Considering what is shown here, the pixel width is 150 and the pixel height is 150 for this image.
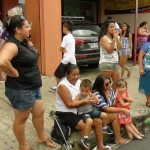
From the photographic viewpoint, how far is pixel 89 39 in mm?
8977

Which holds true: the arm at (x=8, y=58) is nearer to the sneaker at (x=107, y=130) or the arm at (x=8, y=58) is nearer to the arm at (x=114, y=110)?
the arm at (x=114, y=110)

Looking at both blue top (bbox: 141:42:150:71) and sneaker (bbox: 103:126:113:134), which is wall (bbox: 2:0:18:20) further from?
sneaker (bbox: 103:126:113:134)

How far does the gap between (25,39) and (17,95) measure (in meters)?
0.67

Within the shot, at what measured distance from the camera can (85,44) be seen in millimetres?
8875

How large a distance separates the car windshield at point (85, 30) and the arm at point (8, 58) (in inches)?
206

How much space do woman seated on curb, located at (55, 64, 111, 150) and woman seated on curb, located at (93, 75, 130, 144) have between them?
0.37 metres

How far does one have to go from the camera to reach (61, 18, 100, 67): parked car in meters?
8.72

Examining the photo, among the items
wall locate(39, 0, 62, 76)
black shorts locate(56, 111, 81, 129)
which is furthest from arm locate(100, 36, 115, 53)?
wall locate(39, 0, 62, 76)

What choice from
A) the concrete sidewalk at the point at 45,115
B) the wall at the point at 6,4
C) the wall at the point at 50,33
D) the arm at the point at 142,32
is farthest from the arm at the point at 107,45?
the arm at the point at 142,32

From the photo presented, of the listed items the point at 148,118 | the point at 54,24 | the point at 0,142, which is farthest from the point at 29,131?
the point at 54,24

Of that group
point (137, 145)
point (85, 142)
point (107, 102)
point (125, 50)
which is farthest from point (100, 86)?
point (125, 50)

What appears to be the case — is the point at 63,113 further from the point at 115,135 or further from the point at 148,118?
the point at 148,118

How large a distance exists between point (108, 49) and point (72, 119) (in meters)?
1.59

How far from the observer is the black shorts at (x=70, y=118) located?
14.8 feet
